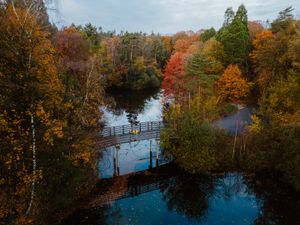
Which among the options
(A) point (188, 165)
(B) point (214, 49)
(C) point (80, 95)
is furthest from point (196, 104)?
(B) point (214, 49)

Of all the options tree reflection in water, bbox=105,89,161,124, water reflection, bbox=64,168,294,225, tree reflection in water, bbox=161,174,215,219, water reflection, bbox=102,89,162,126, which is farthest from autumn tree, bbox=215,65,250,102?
tree reflection in water, bbox=161,174,215,219

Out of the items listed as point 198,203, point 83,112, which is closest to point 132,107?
point 83,112

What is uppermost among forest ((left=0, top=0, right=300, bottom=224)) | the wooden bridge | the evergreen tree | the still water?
the evergreen tree

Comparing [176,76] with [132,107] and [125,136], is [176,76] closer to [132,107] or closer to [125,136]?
[132,107]

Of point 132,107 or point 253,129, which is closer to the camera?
point 253,129

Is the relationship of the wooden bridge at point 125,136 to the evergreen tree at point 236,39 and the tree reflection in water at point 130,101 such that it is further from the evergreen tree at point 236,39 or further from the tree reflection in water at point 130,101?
the evergreen tree at point 236,39

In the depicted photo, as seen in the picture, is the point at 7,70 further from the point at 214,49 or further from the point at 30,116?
the point at 214,49

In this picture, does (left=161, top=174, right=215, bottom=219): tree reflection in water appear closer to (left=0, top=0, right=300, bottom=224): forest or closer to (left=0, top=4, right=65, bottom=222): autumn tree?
(left=0, top=0, right=300, bottom=224): forest
